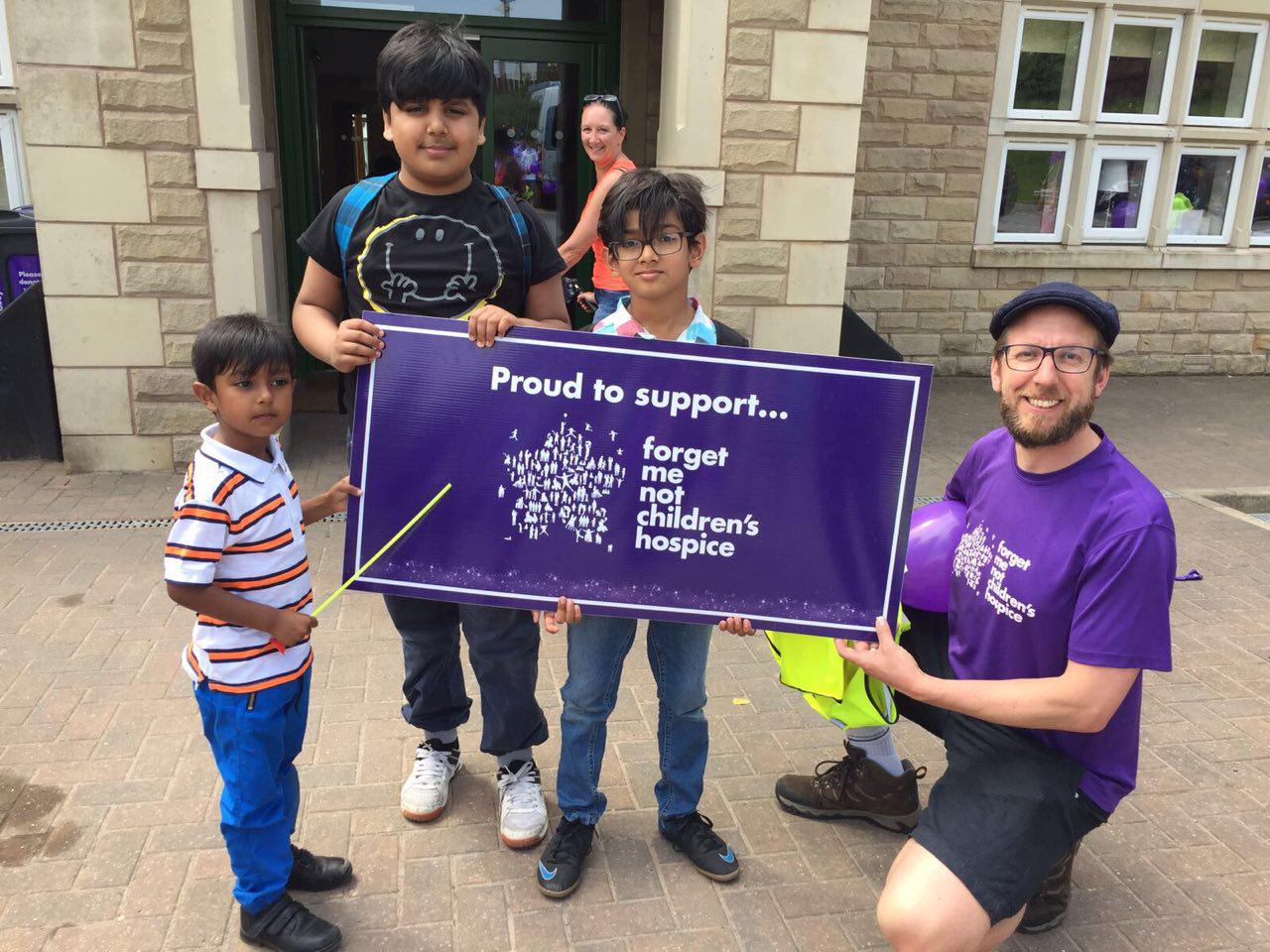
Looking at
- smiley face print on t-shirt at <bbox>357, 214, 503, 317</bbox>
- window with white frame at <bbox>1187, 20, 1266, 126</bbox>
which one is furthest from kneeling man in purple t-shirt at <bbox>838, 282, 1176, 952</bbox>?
window with white frame at <bbox>1187, 20, 1266, 126</bbox>

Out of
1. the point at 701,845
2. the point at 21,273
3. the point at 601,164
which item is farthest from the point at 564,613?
the point at 21,273

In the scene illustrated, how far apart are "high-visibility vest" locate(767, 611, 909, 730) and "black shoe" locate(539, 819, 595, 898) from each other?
73cm

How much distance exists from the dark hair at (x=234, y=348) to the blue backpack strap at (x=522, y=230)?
720mm

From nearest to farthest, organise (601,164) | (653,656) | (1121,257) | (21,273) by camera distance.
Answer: (653,656) → (601,164) → (21,273) → (1121,257)

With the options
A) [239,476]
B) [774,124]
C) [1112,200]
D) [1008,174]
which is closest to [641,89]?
[774,124]

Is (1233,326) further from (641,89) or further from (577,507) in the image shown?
(577,507)

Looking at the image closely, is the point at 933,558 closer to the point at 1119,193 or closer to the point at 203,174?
the point at 203,174

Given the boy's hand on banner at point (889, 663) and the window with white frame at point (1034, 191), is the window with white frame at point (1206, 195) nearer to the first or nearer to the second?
the window with white frame at point (1034, 191)

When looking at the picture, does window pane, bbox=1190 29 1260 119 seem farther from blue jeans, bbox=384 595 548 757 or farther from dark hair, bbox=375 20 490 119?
blue jeans, bbox=384 595 548 757

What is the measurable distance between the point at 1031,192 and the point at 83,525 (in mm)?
8516

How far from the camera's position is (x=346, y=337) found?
234cm

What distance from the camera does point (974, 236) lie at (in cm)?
914

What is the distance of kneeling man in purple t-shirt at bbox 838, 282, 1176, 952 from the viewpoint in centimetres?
210

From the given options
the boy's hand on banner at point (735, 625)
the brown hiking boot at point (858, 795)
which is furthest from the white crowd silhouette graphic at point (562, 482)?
the brown hiking boot at point (858, 795)
